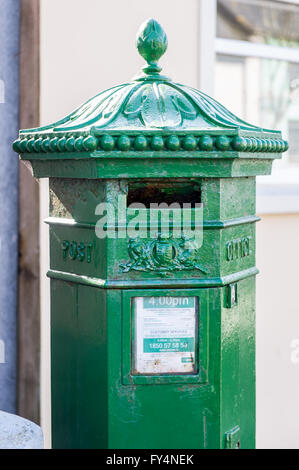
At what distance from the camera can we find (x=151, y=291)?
2.03m

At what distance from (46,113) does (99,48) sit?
43cm

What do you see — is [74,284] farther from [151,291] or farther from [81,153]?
[81,153]

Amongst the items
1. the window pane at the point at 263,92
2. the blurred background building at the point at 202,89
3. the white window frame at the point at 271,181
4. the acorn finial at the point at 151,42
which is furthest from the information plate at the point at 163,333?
the window pane at the point at 263,92

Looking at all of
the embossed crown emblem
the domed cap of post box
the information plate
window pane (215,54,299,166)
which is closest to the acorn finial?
the domed cap of post box

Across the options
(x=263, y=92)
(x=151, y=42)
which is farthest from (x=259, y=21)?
(x=151, y=42)

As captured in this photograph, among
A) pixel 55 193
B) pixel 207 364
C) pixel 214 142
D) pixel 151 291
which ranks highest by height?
pixel 214 142

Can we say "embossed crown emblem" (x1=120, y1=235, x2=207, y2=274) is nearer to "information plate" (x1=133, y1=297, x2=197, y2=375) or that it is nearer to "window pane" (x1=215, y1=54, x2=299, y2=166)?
"information plate" (x1=133, y1=297, x2=197, y2=375)

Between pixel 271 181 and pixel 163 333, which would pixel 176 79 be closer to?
pixel 271 181

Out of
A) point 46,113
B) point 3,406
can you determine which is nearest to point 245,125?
point 46,113

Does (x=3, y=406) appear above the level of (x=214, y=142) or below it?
below

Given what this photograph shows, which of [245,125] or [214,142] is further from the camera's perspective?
[245,125]

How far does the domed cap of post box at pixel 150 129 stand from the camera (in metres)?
1.93

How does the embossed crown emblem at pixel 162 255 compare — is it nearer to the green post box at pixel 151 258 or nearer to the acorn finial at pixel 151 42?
the green post box at pixel 151 258

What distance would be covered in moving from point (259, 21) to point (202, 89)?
858 millimetres
